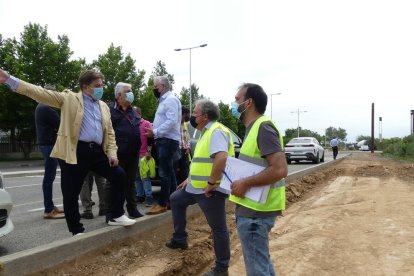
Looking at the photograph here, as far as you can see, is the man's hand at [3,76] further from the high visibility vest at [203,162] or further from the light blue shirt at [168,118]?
the light blue shirt at [168,118]

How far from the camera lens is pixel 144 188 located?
740 cm

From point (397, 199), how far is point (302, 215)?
3.16 meters

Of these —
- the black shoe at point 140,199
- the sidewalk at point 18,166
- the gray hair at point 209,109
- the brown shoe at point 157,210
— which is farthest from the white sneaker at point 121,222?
the sidewalk at point 18,166

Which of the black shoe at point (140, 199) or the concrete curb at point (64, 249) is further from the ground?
the concrete curb at point (64, 249)

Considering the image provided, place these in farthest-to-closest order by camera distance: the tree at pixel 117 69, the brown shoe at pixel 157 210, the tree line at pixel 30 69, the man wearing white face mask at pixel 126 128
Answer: the tree at pixel 117 69 → the tree line at pixel 30 69 → the brown shoe at pixel 157 210 → the man wearing white face mask at pixel 126 128

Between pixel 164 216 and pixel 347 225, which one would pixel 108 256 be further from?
pixel 347 225

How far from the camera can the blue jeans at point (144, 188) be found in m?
7.30

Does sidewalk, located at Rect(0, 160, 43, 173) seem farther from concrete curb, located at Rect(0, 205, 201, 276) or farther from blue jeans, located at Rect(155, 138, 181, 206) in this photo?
concrete curb, located at Rect(0, 205, 201, 276)

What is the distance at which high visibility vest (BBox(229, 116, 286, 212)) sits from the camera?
9.50 feet

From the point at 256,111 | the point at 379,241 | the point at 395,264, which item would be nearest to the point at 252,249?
the point at 256,111

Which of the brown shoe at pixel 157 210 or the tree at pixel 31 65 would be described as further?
the tree at pixel 31 65

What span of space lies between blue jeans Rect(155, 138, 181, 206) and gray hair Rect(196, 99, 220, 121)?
147cm

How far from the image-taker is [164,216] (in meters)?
5.87

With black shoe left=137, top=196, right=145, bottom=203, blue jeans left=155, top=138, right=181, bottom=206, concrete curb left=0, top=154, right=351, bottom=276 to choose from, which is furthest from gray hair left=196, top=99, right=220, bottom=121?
black shoe left=137, top=196, right=145, bottom=203
